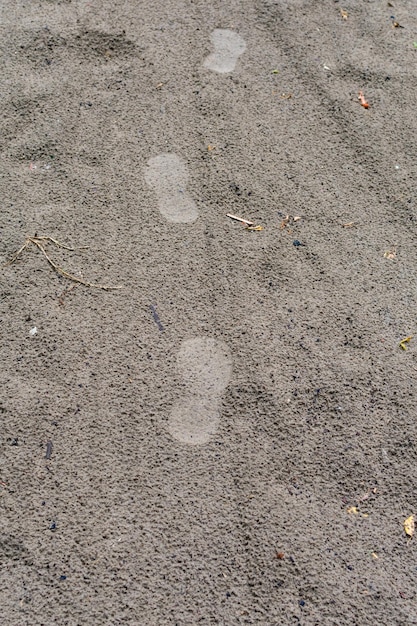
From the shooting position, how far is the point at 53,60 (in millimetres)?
2850

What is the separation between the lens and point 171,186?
8.18ft

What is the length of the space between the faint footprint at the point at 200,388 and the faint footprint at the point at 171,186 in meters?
0.53

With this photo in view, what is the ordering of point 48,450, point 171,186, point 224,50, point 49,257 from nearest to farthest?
point 48,450 → point 49,257 → point 171,186 → point 224,50

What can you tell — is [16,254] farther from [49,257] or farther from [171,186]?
[171,186]

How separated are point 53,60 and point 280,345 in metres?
1.64

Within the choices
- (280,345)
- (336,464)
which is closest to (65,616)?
(336,464)

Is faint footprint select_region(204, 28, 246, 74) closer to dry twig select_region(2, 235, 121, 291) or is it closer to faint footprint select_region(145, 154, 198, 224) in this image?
faint footprint select_region(145, 154, 198, 224)

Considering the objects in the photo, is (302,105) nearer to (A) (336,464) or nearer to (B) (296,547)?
(A) (336,464)

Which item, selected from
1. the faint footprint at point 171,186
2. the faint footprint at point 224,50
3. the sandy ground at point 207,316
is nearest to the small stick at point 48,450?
the sandy ground at point 207,316

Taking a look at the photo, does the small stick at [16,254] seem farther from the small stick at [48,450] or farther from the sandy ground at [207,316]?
the small stick at [48,450]

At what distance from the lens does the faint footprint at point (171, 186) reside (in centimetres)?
242

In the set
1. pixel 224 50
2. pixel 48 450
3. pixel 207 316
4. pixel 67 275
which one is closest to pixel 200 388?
pixel 207 316

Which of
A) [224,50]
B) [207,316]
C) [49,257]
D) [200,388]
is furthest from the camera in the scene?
[224,50]

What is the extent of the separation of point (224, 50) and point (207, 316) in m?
1.42
